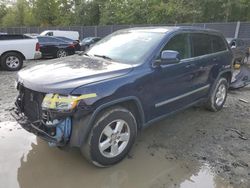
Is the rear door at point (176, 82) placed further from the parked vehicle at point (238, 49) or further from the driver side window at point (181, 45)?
the parked vehicle at point (238, 49)

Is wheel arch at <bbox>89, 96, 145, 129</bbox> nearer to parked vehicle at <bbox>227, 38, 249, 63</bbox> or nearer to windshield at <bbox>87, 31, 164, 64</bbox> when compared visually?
windshield at <bbox>87, 31, 164, 64</bbox>

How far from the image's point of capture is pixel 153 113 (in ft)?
12.8

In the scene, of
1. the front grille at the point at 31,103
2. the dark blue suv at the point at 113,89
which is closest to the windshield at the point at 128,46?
the dark blue suv at the point at 113,89

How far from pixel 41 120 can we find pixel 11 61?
8072mm

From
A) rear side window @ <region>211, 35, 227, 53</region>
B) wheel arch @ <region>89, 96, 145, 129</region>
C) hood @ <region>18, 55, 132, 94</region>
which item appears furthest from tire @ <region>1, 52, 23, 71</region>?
wheel arch @ <region>89, 96, 145, 129</region>

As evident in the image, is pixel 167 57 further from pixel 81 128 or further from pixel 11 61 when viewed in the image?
pixel 11 61

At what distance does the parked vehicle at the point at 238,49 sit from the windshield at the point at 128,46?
9.55 m

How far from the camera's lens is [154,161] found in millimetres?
3721

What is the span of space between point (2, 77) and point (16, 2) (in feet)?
153

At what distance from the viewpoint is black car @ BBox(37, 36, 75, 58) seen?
45.6 ft

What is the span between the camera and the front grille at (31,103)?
3.24 meters

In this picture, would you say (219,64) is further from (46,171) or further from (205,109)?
(46,171)

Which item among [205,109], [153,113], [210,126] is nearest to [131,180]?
[153,113]

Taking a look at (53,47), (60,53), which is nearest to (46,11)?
(60,53)
